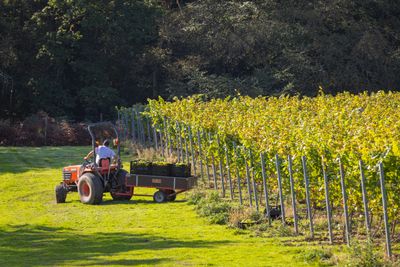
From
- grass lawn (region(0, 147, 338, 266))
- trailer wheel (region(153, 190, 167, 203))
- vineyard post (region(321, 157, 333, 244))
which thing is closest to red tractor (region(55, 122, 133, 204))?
grass lawn (region(0, 147, 338, 266))

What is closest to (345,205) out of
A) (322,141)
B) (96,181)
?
(322,141)

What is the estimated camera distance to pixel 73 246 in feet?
72.7

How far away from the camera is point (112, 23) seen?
194 feet

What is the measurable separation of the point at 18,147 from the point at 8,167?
29.8ft

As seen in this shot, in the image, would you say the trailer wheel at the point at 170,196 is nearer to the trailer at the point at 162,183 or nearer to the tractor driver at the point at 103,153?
the trailer at the point at 162,183

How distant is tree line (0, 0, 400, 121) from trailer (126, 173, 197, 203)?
28948mm

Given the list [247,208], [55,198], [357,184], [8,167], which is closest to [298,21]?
[8,167]

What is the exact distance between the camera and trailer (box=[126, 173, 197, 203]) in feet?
93.2

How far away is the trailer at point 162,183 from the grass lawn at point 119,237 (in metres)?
0.41

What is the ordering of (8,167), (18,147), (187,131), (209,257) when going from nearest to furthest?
(209,257) < (187,131) < (8,167) < (18,147)

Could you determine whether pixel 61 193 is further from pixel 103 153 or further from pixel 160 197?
pixel 160 197

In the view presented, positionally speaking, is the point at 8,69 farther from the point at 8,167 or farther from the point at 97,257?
the point at 97,257

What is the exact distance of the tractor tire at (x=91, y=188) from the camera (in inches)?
1117

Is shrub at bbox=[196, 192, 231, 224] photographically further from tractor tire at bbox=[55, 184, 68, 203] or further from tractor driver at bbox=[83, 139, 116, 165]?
tractor tire at bbox=[55, 184, 68, 203]
